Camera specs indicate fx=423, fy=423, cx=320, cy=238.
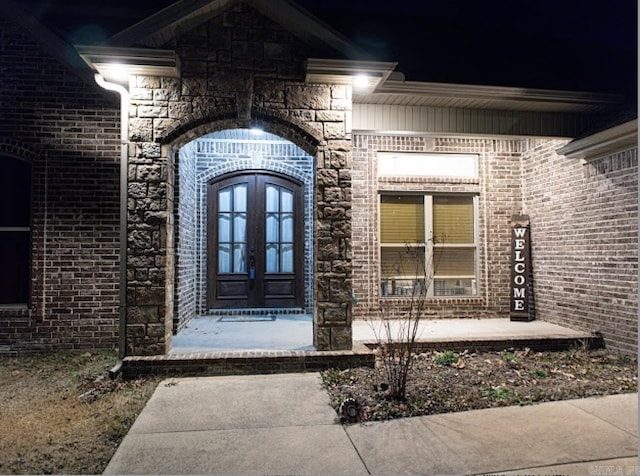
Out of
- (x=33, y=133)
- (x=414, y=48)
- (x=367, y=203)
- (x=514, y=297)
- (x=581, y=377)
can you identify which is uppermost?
(x=414, y=48)

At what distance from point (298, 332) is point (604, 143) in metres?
5.41

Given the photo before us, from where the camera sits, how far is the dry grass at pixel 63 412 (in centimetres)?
321

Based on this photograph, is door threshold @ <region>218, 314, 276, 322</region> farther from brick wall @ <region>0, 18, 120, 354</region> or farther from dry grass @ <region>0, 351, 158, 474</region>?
dry grass @ <region>0, 351, 158, 474</region>

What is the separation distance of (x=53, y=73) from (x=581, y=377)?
27.8 ft

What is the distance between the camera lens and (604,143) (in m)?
6.20

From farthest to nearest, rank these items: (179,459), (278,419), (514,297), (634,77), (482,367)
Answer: (514,297), (634,77), (482,367), (278,419), (179,459)

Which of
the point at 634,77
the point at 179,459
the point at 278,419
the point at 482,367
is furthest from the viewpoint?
the point at 634,77

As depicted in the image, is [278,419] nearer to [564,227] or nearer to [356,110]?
[356,110]

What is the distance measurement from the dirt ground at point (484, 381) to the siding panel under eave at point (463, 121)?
11.3 ft

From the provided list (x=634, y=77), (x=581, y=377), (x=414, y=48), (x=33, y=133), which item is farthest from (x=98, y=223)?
(x=634, y=77)

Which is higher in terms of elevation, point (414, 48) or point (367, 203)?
point (414, 48)

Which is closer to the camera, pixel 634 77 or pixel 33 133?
pixel 33 133

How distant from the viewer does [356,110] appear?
653cm

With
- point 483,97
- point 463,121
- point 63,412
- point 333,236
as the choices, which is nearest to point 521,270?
point 463,121
